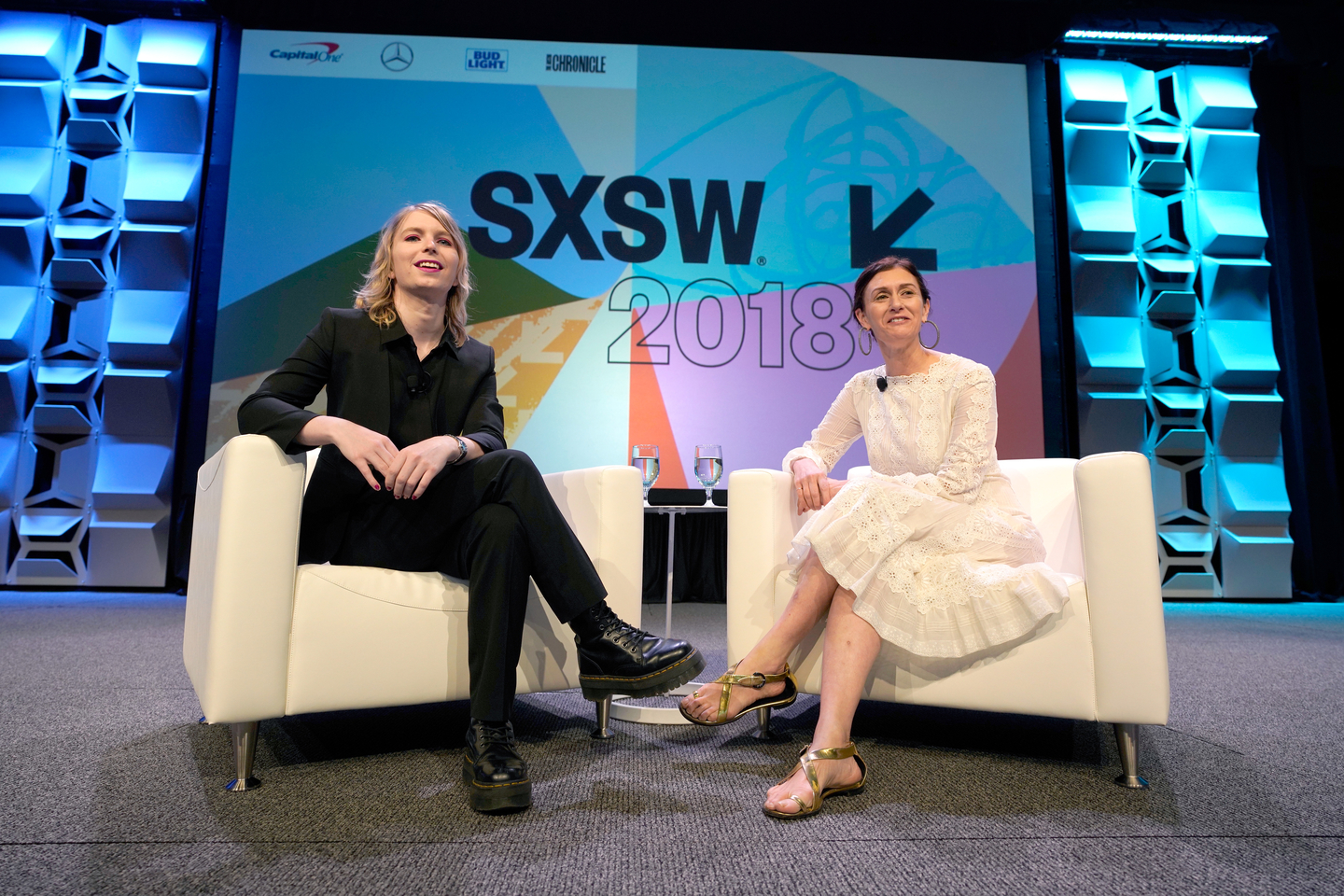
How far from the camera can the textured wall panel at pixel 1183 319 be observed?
4441mm

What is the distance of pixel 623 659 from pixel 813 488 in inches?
23.9

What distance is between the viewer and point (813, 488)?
1755 mm

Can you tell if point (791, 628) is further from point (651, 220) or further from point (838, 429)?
point (651, 220)

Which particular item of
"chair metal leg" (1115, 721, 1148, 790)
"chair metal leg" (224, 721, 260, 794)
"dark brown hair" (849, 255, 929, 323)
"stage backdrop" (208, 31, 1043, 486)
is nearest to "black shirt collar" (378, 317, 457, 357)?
"chair metal leg" (224, 721, 260, 794)

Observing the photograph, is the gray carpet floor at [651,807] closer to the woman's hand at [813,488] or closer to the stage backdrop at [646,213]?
the woman's hand at [813,488]

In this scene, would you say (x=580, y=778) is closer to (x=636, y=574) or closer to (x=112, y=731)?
(x=636, y=574)

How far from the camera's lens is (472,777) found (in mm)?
1274

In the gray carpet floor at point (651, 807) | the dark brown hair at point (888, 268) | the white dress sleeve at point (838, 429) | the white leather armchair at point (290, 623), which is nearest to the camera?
the gray carpet floor at point (651, 807)

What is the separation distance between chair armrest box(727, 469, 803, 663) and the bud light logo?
3637mm

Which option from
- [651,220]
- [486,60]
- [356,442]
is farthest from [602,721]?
[486,60]

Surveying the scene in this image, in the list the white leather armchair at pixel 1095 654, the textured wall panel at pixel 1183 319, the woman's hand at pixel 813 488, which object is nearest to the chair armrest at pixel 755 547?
the woman's hand at pixel 813 488

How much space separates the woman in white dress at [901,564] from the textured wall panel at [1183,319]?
3.16m

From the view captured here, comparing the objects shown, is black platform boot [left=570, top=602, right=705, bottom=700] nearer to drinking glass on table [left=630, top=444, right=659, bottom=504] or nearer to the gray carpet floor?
the gray carpet floor

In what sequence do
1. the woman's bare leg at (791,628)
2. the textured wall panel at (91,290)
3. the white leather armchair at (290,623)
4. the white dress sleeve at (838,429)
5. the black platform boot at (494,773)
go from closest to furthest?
the black platform boot at (494,773), the white leather armchair at (290,623), the woman's bare leg at (791,628), the white dress sleeve at (838,429), the textured wall panel at (91,290)
